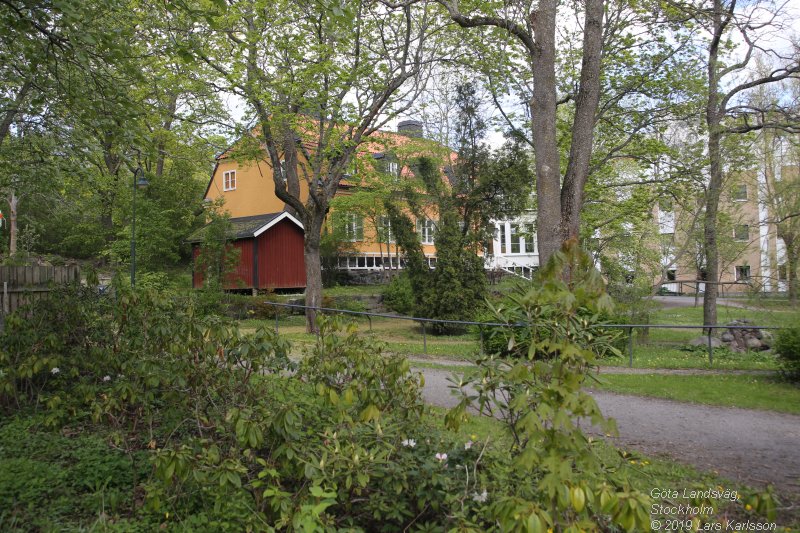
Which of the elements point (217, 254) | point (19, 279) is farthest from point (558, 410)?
point (217, 254)

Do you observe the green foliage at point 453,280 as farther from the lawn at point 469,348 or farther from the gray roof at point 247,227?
the gray roof at point 247,227

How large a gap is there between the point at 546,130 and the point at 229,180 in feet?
105

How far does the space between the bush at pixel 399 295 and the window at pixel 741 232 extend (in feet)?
37.9

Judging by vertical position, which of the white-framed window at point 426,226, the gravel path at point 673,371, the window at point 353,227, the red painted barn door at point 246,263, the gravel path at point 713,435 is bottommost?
the gravel path at point 673,371

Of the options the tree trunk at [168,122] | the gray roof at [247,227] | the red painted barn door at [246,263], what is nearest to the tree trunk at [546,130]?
the tree trunk at [168,122]

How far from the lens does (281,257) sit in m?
30.8

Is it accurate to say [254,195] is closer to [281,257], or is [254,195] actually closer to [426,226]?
[281,257]

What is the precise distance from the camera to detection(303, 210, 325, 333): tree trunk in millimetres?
17797

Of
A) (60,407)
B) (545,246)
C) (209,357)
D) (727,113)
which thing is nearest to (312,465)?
(209,357)

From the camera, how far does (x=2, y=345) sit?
19.2 ft

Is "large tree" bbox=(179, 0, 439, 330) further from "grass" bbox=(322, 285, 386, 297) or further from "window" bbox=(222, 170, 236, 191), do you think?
"window" bbox=(222, 170, 236, 191)

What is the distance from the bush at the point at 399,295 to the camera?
951 inches

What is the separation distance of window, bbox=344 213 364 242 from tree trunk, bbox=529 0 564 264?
24.2 m

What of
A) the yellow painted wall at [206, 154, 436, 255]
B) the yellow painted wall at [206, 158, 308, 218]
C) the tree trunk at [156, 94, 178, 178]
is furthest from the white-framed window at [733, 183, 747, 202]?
the yellow painted wall at [206, 158, 308, 218]
